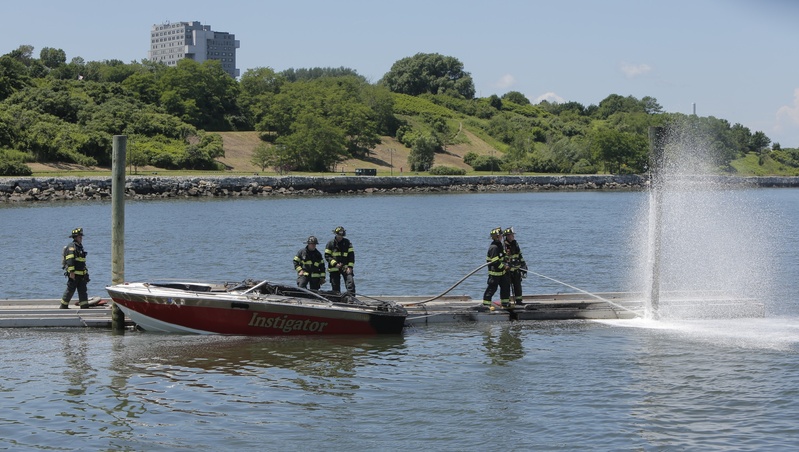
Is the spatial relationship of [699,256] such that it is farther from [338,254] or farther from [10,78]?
[10,78]

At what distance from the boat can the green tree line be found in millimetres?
71325

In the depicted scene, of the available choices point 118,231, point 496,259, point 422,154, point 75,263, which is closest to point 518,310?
point 496,259

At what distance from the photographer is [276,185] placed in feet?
329

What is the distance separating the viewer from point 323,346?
20500 mm

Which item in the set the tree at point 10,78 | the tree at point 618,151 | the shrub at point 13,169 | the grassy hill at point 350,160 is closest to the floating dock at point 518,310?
the shrub at point 13,169

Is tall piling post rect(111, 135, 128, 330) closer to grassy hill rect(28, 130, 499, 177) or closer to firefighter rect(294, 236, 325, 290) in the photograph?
firefighter rect(294, 236, 325, 290)

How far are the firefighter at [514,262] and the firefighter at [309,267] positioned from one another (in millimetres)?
4289

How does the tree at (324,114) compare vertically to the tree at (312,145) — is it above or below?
above

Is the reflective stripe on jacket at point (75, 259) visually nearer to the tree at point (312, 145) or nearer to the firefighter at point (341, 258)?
the firefighter at point (341, 258)

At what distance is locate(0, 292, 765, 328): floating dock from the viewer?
21469mm

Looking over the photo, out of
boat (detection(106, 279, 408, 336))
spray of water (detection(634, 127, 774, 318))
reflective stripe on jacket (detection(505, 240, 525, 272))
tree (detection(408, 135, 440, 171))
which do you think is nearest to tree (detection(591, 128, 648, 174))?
tree (detection(408, 135, 440, 171))

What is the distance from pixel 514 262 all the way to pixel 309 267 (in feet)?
15.5

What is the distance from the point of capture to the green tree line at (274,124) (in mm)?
104000

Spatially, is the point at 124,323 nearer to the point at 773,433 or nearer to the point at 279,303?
the point at 279,303
